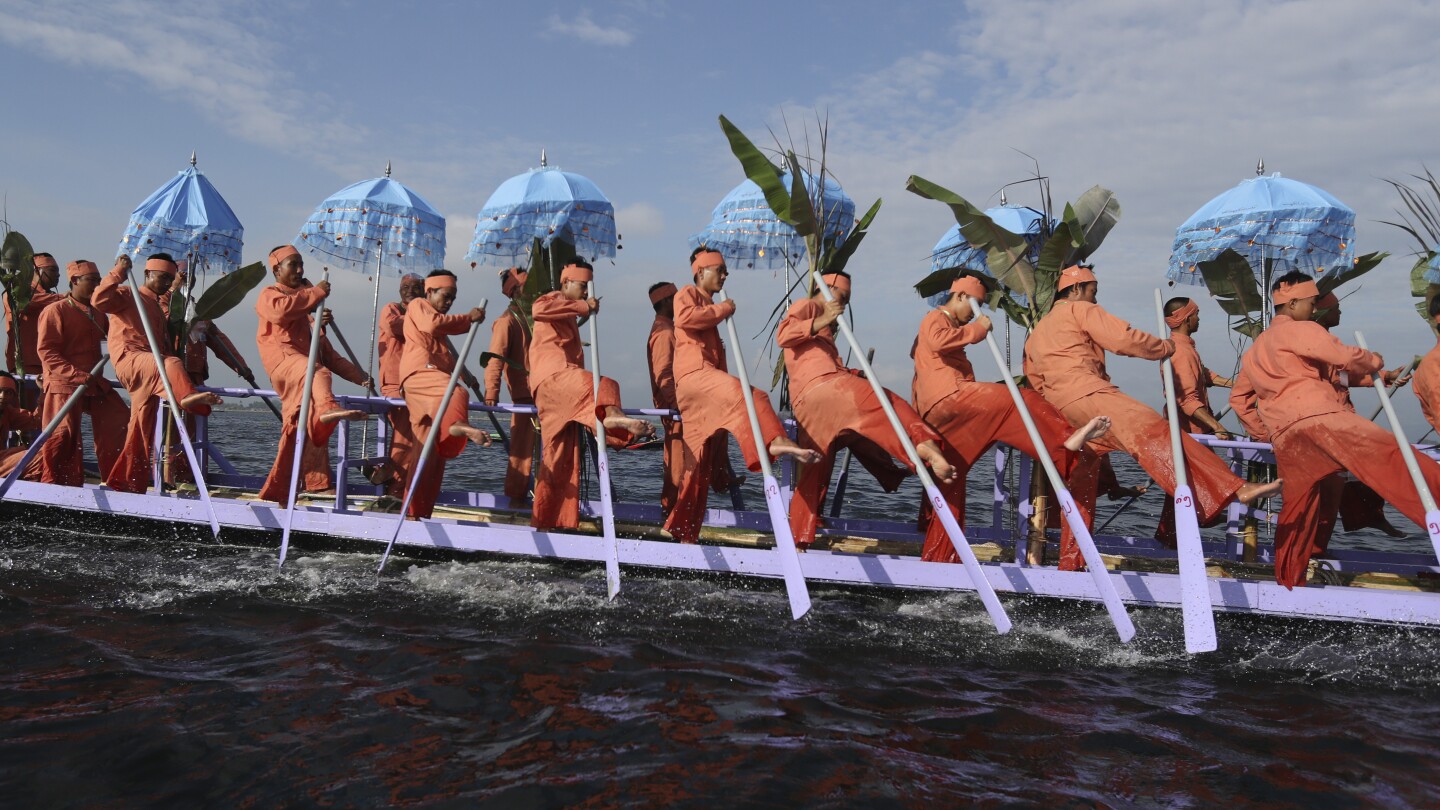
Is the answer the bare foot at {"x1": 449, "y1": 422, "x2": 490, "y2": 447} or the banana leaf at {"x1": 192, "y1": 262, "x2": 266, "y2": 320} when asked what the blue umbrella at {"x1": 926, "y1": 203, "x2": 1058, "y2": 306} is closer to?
the bare foot at {"x1": 449, "y1": 422, "x2": 490, "y2": 447}

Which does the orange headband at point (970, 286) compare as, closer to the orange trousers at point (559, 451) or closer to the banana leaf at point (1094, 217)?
the banana leaf at point (1094, 217)

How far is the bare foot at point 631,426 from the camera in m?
7.21

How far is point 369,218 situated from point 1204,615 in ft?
28.0

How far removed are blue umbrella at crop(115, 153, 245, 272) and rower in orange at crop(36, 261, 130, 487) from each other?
739 mm

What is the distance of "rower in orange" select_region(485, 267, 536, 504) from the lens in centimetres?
→ 964

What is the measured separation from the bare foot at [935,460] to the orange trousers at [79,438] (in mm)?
7984

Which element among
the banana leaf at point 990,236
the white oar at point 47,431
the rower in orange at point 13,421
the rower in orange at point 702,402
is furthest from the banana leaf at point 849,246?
the rower in orange at point 13,421

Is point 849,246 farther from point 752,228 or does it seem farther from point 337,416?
point 337,416

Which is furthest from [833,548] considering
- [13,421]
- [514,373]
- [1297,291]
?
[13,421]

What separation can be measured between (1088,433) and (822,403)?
189 cm

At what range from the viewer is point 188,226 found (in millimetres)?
10539

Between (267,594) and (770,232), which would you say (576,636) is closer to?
(267,594)

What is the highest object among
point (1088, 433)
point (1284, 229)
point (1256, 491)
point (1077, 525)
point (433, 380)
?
point (1284, 229)

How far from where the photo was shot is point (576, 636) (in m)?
6.28
